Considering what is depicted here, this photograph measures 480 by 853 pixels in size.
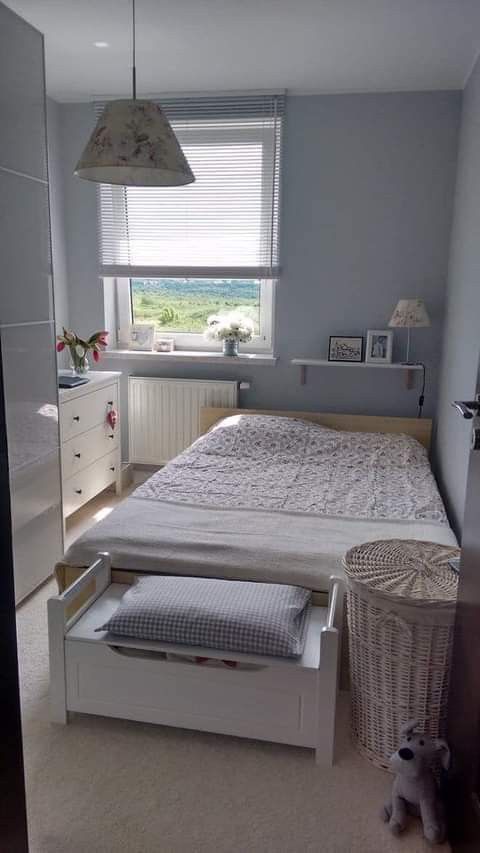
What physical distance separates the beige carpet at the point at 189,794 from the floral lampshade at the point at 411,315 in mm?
2218

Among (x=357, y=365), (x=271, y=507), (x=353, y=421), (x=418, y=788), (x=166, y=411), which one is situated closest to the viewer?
(x=418, y=788)

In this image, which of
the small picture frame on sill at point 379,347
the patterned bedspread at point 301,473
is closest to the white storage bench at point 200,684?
the patterned bedspread at point 301,473

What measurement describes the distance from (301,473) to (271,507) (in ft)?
1.74

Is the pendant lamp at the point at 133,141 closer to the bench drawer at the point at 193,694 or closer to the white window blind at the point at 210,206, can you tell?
the bench drawer at the point at 193,694

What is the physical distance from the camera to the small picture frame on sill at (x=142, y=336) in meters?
4.36

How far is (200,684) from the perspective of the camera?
1.88 meters

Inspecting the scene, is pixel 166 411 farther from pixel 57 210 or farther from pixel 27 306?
pixel 27 306

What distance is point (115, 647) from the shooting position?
6.37ft

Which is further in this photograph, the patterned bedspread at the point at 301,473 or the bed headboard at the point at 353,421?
the bed headboard at the point at 353,421

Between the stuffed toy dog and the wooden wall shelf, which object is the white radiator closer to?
the wooden wall shelf

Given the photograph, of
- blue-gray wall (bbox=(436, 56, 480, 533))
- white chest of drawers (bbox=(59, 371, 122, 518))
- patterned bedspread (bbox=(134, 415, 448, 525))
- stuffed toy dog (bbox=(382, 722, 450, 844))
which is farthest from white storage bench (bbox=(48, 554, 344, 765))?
white chest of drawers (bbox=(59, 371, 122, 518))

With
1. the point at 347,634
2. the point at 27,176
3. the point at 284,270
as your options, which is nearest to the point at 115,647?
the point at 347,634

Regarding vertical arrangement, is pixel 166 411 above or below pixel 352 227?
below

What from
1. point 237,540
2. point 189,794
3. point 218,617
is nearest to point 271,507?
point 237,540
